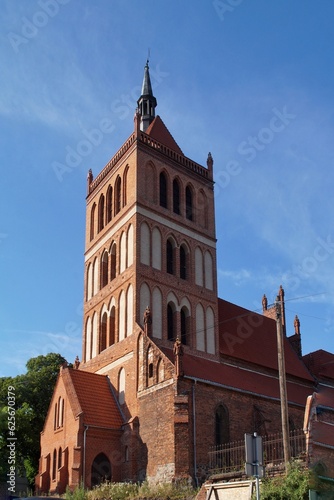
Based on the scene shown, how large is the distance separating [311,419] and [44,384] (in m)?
24.1

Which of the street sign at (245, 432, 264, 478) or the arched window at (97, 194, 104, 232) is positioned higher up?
the arched window at (97, 194, 104, 232)

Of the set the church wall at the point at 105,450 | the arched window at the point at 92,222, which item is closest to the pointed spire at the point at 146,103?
the arched window at the point at 92,222

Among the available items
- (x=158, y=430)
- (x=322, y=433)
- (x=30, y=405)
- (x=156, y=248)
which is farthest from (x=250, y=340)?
(x=322, y=433)

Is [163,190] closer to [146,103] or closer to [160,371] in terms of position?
[146,103]

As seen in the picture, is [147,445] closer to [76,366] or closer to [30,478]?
[76,366]

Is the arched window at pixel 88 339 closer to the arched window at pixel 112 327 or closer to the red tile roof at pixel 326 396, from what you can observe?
the arched window at pixel 112 327

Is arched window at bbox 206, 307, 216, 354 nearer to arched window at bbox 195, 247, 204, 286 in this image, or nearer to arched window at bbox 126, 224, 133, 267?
arched window at bbox 195, 247, 204, 286

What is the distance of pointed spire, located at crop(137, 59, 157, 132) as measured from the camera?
128ft

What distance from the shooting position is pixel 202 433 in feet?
86.5

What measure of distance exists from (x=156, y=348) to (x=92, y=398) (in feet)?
13.4

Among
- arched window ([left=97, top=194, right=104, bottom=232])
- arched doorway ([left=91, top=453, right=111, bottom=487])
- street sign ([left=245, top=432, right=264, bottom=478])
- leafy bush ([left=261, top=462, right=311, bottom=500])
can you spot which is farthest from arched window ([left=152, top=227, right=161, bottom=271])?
street sign ([left=245, top=432, right=264, bottom=478])

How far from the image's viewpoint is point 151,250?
3212 centimetres

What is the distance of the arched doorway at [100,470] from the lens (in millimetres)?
26578

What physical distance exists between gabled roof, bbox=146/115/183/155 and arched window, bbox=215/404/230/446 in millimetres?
15667
